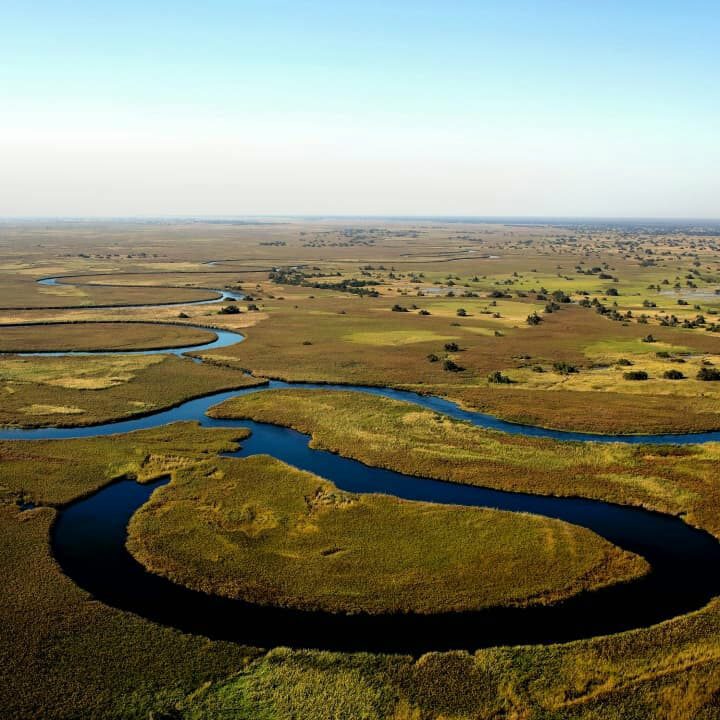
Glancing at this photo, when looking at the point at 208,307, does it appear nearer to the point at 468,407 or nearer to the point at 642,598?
the point at 468,407

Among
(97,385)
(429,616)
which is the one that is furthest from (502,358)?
(429,616)

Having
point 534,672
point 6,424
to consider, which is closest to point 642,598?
point 534,672

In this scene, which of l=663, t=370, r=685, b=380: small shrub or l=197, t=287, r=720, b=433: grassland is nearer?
l=197, t=287, r=720, b=433: grassland

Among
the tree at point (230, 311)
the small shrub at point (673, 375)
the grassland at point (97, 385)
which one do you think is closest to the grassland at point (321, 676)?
the grassland at point (97, 385)

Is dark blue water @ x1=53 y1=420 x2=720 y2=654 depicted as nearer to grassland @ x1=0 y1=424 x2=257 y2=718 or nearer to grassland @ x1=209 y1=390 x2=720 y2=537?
grassland @ x1=0 y1=424 x2=257 y2=718

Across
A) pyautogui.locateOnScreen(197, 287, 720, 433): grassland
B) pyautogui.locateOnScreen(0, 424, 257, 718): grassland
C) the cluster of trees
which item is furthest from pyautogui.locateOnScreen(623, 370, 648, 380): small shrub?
the cluster of trees
